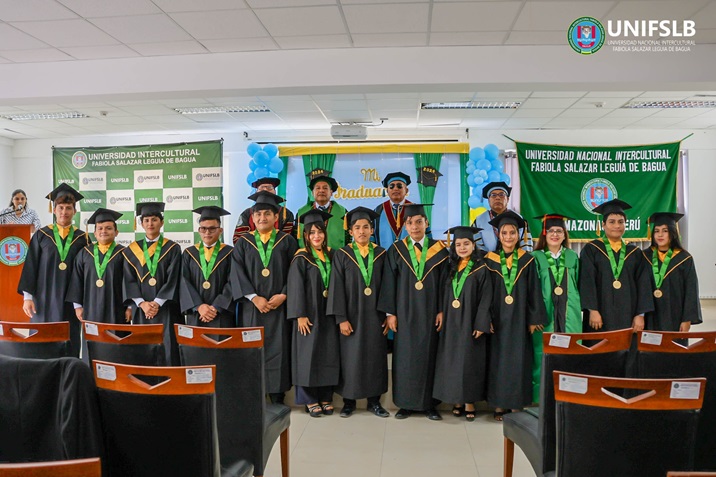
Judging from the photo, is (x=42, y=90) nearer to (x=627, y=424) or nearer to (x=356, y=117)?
(x=356, y=117)

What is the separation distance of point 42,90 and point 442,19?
4170 millimetres

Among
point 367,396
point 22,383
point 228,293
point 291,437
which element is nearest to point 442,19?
point 228,293

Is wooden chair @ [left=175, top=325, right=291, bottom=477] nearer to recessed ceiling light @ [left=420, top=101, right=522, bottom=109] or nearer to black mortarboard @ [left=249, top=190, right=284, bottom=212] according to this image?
black mortarboard @ [left=249, top=190, right=284, bottom=212]

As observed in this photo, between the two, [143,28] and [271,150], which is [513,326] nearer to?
[143,28]

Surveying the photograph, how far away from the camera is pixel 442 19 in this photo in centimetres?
400

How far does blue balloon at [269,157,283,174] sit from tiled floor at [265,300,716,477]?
4385 mm

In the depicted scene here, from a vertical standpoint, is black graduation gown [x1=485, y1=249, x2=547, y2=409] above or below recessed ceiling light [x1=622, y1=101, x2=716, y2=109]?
below

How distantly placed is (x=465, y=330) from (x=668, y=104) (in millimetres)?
5540

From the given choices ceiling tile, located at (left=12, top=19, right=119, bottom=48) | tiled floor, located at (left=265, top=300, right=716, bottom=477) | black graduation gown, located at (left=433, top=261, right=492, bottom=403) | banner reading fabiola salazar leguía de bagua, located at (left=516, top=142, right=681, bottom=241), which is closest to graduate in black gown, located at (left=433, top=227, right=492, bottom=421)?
black graduation gown, located at (left=433, top=261, right=492, bottom=403)

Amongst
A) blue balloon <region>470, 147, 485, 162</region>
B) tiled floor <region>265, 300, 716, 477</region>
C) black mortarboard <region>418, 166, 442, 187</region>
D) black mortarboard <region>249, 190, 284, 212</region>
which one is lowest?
tiled floor <region>265, 300, 716, 477</region>

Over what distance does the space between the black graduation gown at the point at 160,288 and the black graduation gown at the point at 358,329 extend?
124 cm

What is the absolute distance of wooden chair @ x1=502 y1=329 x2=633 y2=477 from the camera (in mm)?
1938

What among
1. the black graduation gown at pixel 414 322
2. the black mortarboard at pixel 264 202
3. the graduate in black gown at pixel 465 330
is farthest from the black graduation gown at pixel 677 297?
the black mortarboard at pixel 264 202

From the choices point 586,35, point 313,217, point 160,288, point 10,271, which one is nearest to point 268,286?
point 313,217
